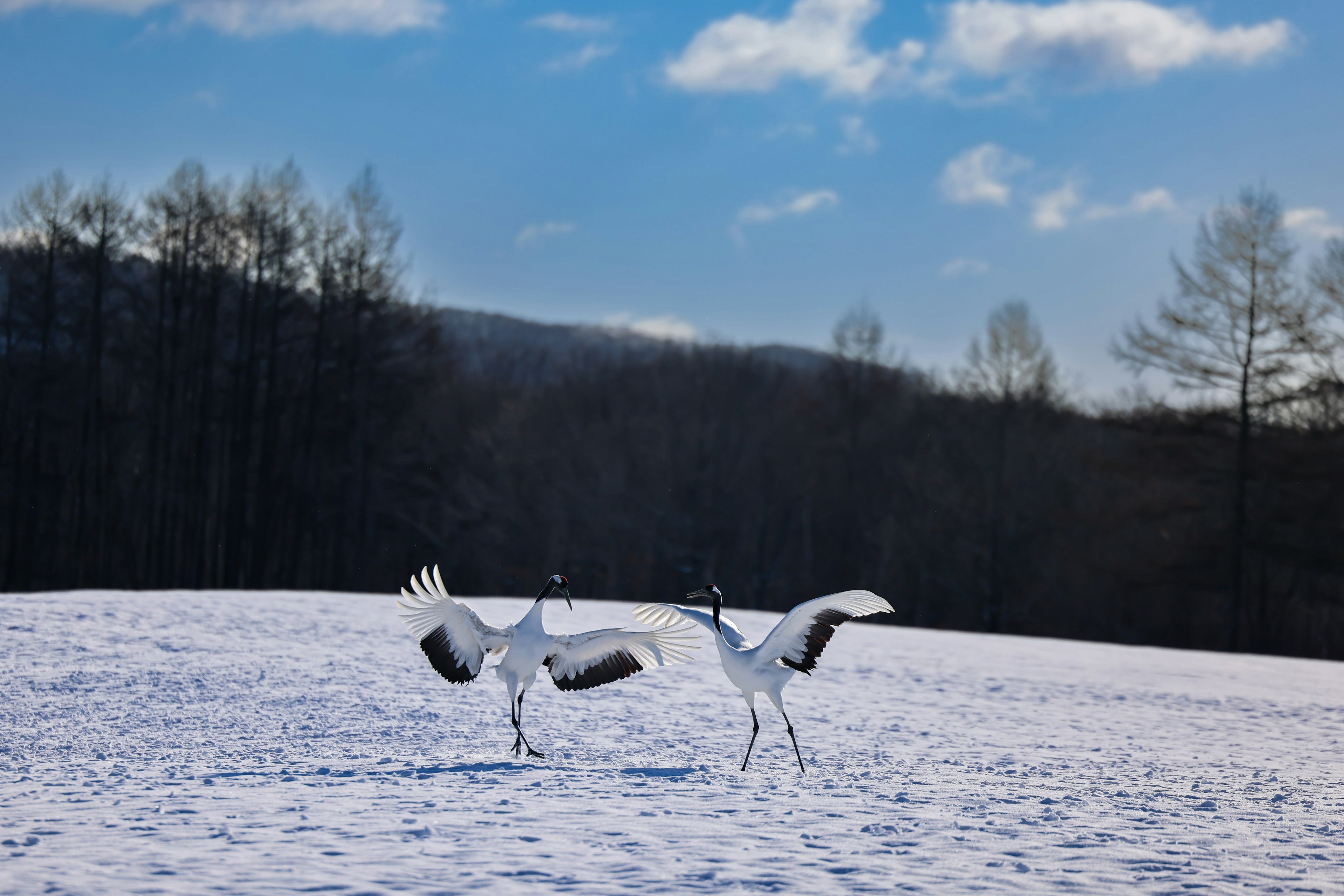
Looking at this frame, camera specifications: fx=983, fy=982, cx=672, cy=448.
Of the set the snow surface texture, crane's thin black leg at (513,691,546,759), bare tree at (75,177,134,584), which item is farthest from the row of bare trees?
crane's thin black leg at (513,691,546,759)

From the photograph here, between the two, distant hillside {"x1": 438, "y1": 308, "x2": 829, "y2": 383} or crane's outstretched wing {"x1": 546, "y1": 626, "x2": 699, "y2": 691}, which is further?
distant hillside {"x1": 438, "y1": 308, "x2": 829, "y2": 383}

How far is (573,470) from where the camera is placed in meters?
39.6

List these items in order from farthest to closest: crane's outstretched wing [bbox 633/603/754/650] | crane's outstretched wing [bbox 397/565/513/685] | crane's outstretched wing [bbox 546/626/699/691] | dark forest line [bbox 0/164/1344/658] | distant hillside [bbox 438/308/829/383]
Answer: distant hillside [bbox 438/308/829/383] < dark forest line [bbox 0/164/1344/658] < crane's outstretched wing [bbox 546/626/699/691] < crane's outstretched wing [bbox 397/565/513/685] < crane's outstretched wing [bbox 633/603/754/650]

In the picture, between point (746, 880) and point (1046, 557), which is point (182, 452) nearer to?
point (1046, 557)

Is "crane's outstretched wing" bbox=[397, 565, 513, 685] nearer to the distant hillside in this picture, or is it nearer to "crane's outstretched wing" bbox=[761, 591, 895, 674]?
"crane's outstretched wing" bbox=[761, 591, 895, 674]

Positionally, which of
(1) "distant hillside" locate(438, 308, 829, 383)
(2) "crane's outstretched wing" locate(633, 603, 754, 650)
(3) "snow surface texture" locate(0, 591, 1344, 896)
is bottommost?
(3) "snow surface texture" locate(0, 591, 1344, 896)

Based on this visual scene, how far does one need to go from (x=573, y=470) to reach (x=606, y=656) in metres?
32.1

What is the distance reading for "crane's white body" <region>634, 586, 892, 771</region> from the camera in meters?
6.74

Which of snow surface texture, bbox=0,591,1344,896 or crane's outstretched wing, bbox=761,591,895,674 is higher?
crane's outstretched wing, bbox=761,591,895,674

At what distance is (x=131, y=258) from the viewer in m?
30.8

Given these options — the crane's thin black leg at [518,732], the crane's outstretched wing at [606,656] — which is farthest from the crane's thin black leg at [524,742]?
the crane's outstretched wing at [606,656]

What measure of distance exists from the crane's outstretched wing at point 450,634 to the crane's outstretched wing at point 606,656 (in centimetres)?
45

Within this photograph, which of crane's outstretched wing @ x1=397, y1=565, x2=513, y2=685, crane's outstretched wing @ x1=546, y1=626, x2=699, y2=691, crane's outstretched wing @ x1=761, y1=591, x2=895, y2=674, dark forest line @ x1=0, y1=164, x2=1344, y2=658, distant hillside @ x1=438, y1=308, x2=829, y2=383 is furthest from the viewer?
distant hillside @ x1=438, y1=308, x2=829, y2=383

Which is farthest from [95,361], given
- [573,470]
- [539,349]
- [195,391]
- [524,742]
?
[539,349]
